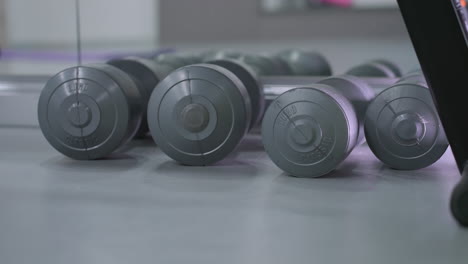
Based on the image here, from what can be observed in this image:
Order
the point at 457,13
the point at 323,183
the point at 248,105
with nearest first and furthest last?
the point at 457,13 < the point at 323,183 < the point at 248,105

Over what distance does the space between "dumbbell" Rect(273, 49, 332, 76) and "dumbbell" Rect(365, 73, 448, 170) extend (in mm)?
1246

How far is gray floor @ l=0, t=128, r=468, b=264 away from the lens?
74cm

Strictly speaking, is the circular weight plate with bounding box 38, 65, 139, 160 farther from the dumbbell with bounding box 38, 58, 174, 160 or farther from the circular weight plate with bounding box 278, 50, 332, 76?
the circular weight plate with bounding box 278, 50, 332, 76

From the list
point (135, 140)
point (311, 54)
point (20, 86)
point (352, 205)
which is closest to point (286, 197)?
point (352, 205)

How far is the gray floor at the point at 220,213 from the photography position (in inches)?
29.2

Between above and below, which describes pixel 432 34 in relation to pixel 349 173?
above

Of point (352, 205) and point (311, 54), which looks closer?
point (352, 205)

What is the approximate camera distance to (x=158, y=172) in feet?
3.89

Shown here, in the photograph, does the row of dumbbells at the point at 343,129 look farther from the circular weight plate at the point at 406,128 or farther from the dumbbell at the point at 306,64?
the dumbbell at the point at 306,64

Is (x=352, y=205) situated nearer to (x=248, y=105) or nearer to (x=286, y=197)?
(x=286, y=197)

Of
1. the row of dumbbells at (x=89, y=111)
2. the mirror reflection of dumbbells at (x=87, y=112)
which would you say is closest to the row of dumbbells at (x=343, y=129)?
the row of dumbbells at (x=89, y=111)

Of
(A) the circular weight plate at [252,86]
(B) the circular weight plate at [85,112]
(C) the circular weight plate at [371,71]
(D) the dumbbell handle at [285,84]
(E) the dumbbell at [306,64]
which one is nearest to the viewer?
(B) the circular weight plate at [85,112]

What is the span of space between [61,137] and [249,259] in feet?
1.99

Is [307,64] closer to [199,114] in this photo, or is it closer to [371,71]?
[371,71]
